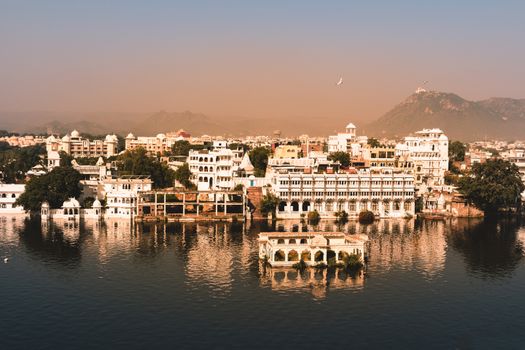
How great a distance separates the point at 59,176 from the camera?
72625 mm

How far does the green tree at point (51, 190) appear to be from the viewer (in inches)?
2793

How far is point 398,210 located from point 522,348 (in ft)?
152

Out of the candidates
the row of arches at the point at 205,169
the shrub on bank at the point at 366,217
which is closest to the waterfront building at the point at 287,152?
the row of arches at the point at 205,169

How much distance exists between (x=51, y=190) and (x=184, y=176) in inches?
791

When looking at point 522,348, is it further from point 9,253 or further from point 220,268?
point 9,253

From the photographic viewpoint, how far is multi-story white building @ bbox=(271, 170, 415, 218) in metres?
75.6

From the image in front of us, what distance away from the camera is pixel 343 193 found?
76.6 metres

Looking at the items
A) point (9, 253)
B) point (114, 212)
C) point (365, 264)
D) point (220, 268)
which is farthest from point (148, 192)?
point (365, 264)

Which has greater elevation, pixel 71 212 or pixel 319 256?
pixel 71 212

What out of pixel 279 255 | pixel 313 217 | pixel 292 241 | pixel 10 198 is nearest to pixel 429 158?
pixel 313 217

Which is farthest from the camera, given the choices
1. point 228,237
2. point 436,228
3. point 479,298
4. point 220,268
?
point 436,228

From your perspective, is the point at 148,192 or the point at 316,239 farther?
the point at 148,192

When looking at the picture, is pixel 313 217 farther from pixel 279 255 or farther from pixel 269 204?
pixel 279 255

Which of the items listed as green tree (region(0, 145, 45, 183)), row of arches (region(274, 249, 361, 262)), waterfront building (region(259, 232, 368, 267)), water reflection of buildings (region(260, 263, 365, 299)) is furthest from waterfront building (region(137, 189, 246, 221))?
green tree (region(0, 145, 45, 183))
